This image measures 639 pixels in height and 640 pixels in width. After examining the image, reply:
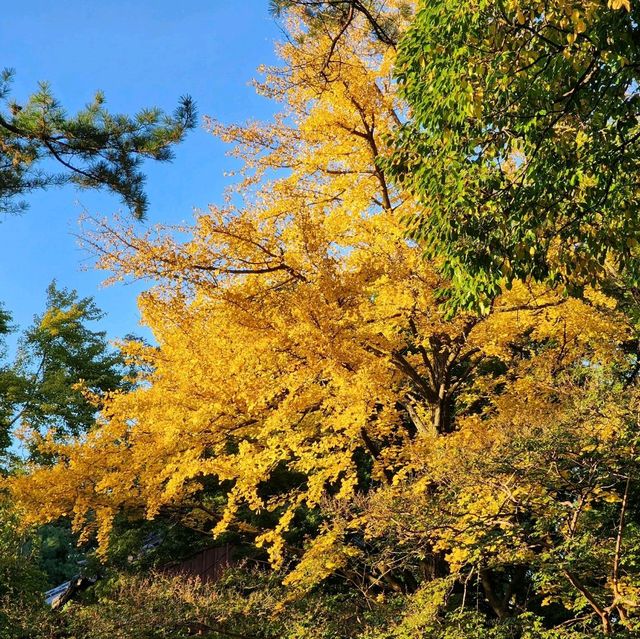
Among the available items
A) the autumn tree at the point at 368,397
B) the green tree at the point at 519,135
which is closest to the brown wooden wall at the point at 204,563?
the autumn tree at the point at 368,397

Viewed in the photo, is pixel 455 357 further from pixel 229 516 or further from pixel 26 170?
pixel 26 170

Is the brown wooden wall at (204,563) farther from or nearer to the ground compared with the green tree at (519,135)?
nearer to the ground

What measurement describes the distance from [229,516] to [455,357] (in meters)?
3.31

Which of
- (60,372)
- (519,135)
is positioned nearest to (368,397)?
(519,135)

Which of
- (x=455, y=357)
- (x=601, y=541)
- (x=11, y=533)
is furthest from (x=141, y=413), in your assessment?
(x=601, y=541)

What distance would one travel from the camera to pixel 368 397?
228 inches

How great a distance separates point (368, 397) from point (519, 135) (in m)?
2.90

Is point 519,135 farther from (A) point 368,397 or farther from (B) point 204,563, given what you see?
(B) point 204,563

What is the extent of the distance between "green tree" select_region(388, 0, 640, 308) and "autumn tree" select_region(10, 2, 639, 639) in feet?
1.90

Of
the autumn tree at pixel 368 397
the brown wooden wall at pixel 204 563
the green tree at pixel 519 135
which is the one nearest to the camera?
the green tree at pixel 519 135

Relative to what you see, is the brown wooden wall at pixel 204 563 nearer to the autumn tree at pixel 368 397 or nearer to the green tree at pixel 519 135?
the autumn tree at pixel 368 397

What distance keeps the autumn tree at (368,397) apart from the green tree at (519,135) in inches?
22.8

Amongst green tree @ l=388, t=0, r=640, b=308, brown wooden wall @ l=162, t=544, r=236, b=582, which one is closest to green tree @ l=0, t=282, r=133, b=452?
brown wooden wall @ l=162, t=544, r=236, b=582

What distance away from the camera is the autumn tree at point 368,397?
16.5 ft
